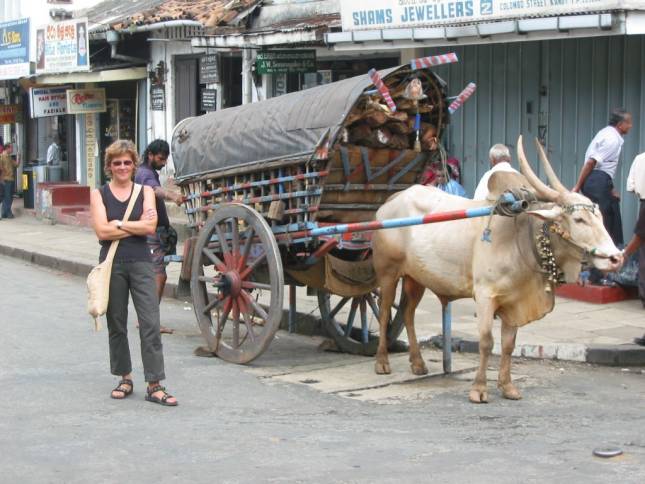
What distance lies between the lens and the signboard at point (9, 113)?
28719mm

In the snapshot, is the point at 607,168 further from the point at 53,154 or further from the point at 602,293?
the point at 53,154

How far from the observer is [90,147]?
25.2 meters

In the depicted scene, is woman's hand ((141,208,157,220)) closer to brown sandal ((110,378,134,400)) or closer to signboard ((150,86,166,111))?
brown sandal ((110,378,134,400))

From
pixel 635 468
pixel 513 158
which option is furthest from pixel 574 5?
pixel 635 468

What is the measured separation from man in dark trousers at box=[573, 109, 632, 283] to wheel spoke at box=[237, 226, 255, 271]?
4.24 metres

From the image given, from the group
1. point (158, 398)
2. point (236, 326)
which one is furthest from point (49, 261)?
point (158, 398)

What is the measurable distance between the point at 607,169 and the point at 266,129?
4447mm

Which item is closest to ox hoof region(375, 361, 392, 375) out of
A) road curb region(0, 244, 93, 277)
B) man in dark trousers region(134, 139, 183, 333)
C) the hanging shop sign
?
man in dark trousers region(134, 139, 183, 333)

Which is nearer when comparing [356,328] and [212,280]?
[212,280]

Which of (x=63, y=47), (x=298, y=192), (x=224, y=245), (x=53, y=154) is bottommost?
(x=224, y=245)

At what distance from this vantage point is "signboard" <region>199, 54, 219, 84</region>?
19.7 meters

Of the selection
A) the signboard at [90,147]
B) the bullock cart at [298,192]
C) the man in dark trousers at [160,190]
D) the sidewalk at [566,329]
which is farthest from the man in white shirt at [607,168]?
the signboard at [90,147]

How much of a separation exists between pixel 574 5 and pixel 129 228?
5.73 meters

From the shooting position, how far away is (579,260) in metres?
7.74
